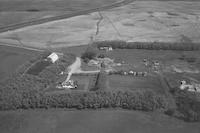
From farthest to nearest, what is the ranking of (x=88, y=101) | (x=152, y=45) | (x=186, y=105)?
(x=152, y=45)
(x=88, y=101)
(x=186, y=105)

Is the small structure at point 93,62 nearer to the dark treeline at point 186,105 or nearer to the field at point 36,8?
the dark treeline at point 186,105

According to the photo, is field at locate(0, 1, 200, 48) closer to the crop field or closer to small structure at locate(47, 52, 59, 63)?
small structure at locate(47, 52, 59, 63)

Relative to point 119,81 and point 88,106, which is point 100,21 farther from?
point 88,106

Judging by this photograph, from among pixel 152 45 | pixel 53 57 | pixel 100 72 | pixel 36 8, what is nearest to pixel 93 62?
pixel 100 72

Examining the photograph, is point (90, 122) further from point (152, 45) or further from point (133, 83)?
point (152, 45)

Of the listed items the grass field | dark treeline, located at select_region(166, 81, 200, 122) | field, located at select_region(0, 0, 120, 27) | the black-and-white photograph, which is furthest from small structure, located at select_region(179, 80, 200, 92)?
field, located at select_region(0, 0, 120, 27)

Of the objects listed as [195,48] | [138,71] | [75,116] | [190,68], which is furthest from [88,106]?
[195,48]

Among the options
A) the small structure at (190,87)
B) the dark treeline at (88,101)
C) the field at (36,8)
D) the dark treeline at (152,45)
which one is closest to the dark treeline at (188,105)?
the small structure at (190,87)
